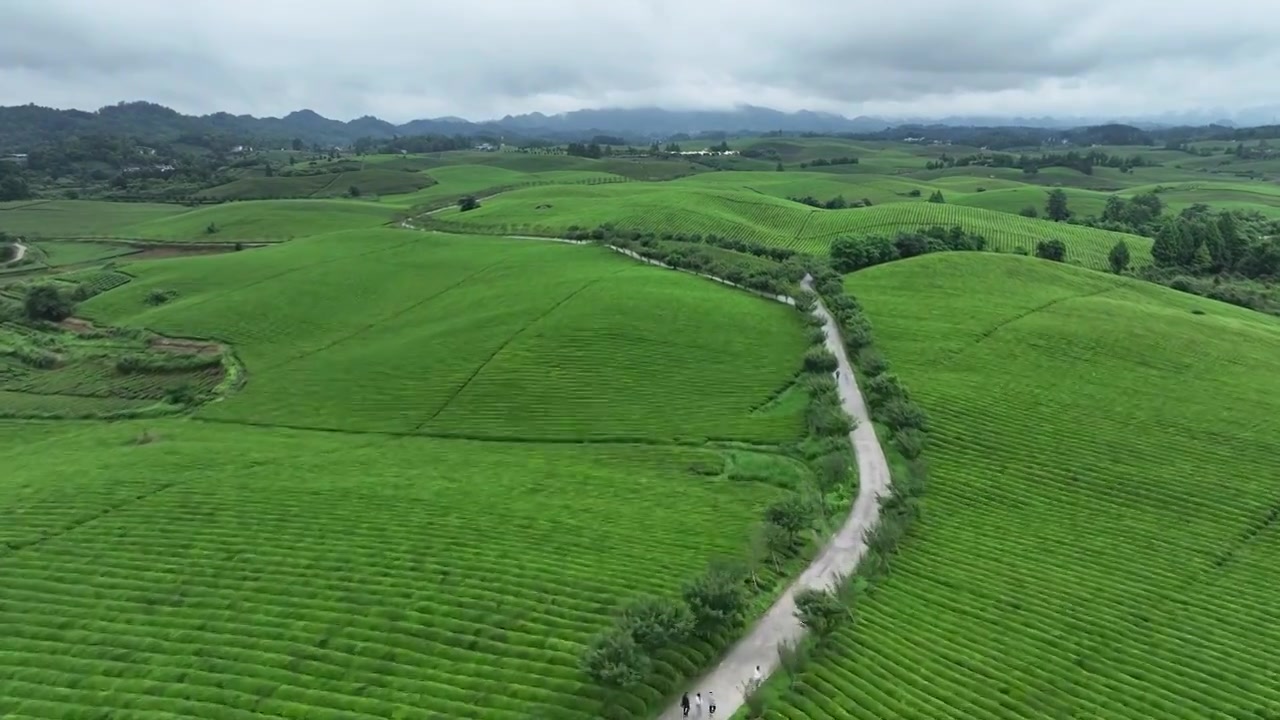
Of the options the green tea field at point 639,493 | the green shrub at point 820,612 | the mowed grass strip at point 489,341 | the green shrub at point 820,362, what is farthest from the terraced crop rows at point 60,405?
the green shrub at point 820,612

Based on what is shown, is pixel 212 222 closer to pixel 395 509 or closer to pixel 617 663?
pixel 395 509

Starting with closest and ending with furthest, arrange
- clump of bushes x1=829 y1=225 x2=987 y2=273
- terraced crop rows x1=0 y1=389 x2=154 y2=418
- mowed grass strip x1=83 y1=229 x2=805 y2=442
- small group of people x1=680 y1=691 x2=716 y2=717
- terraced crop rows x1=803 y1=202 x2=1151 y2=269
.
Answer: small group of people x1=680 y1=691 x2=716 y2=717
mowed grass strip x1=83 y1=229 x2=805 y2=442
terraced crop rows x1=0 y1=389 x2=154 y2=418
clump of bushes x1=829 y1=225 x2=987 y2=273
terraced crop rows x1=803 y1=202 x2=1151 y2=269

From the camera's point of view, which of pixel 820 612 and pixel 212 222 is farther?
pixel 212 222

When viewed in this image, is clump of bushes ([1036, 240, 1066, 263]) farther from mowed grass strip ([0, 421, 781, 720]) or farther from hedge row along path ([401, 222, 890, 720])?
mowed grass strip ([0, 421, 781, 720])

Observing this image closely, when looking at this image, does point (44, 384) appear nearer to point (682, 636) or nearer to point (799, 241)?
point (682, 636)

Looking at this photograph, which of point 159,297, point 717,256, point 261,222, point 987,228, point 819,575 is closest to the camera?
point 819,575

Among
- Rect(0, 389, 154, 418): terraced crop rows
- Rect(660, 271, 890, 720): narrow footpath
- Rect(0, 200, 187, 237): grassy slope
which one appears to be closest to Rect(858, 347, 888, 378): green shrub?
Rect(660, 271, 890, 720): narrow footpath

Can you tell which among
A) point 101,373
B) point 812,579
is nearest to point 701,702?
point 812,579
